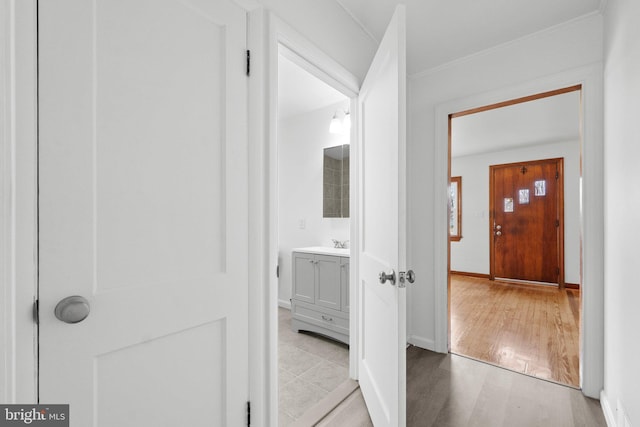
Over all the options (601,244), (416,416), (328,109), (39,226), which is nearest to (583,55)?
(601,244)

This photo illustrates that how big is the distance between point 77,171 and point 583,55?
2.76 metres

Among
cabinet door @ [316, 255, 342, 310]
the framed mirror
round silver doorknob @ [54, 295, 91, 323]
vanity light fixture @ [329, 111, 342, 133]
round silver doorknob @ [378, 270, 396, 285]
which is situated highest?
vanity light fixture @ [329, 111, 342, 133]

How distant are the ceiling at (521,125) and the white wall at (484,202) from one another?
239 millimetres

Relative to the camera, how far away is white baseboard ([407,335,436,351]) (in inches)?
97.9

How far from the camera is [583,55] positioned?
1.89 metres

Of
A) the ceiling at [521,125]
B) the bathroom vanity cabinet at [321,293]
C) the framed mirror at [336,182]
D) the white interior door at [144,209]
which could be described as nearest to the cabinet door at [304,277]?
the bathroom vanity cabinet at [321,293]

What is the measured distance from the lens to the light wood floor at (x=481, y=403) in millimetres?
1614

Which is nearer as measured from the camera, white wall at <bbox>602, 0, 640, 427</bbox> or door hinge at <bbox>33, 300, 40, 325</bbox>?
door hinge at <bbox>33, 300, 40, 325</bbox>

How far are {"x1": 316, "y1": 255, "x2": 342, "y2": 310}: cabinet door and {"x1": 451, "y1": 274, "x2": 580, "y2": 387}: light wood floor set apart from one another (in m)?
1.08

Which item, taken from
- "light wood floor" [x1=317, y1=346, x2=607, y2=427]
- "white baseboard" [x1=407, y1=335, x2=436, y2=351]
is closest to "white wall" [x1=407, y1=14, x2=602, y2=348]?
"white baseboard" [x1=407, y1=335, x2=436, y2=351]

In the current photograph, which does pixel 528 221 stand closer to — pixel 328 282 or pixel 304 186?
pixel 304 186

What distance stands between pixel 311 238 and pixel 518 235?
4144 millimetres

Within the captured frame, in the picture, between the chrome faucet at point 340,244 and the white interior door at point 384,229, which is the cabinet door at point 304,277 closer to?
the chrome faucet at point 340,244

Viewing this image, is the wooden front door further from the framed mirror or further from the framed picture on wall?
the framed mirror
